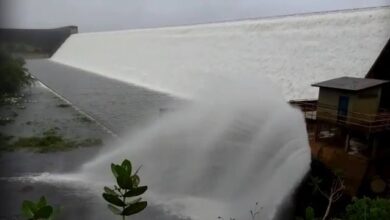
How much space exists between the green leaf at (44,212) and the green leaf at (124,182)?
0.42 ft

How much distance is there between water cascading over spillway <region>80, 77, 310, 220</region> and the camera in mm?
3776

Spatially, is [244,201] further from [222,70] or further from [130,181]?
[222,70]

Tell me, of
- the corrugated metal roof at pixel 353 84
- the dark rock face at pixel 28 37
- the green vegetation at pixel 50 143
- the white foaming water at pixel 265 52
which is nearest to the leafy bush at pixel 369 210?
the corrugated metal roof at pixel 353 84

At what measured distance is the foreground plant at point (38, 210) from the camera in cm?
76

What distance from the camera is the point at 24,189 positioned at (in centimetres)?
438

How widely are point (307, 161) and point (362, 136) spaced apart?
2.79ft

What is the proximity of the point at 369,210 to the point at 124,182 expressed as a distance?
242 cm

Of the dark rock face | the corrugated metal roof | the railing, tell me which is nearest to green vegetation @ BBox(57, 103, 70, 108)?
the railing

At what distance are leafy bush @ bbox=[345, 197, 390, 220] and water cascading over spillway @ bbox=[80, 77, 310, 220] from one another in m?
0.70

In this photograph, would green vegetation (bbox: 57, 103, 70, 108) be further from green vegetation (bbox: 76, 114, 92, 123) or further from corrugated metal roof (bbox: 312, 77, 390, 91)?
corrugated metal roof (bbox: 312, 77, 390, 91)

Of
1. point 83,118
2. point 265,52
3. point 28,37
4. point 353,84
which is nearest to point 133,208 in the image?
point 28,37

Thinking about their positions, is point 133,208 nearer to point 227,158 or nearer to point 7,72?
point 7,72

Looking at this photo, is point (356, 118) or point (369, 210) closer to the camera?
point (369, 210)

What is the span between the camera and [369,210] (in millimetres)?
2803
